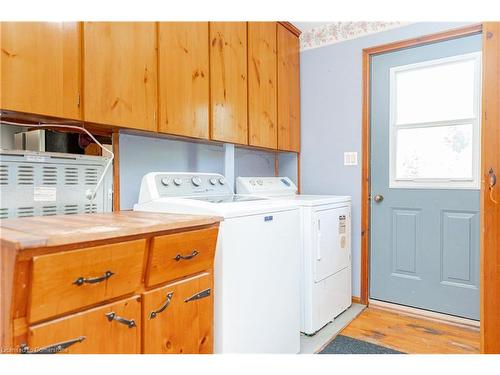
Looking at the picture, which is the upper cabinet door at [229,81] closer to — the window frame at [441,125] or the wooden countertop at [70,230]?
the wooden countertop at [70,230]

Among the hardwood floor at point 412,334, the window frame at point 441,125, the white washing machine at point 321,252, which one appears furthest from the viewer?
the window frame at point 441,125

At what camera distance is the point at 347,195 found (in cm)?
283

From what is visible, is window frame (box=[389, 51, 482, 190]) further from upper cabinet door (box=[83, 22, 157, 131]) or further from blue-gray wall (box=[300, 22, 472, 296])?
upper cabinet door (box=[83, 22, 157, 131])

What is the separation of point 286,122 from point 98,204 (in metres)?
1.73

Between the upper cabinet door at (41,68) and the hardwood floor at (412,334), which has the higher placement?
the upper cabinet door at (41,68)

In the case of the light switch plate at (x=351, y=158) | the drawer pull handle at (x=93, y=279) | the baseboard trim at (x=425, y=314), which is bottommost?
the baseboard trim at (x=425, y=314)

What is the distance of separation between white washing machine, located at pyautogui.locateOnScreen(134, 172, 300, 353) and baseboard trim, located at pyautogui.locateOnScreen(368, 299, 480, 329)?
3.64 ft

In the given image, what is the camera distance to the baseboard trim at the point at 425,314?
235 centimetres

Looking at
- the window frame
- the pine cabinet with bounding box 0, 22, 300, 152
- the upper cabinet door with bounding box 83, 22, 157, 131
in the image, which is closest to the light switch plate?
the window frame

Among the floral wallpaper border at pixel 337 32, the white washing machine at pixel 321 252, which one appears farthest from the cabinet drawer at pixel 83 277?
the floral wallpaper border at pixel 337 32

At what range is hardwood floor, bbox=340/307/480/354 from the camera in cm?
204

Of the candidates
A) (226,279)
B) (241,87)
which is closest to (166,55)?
(241,87)

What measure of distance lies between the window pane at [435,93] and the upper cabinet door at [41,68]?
2298 mm
